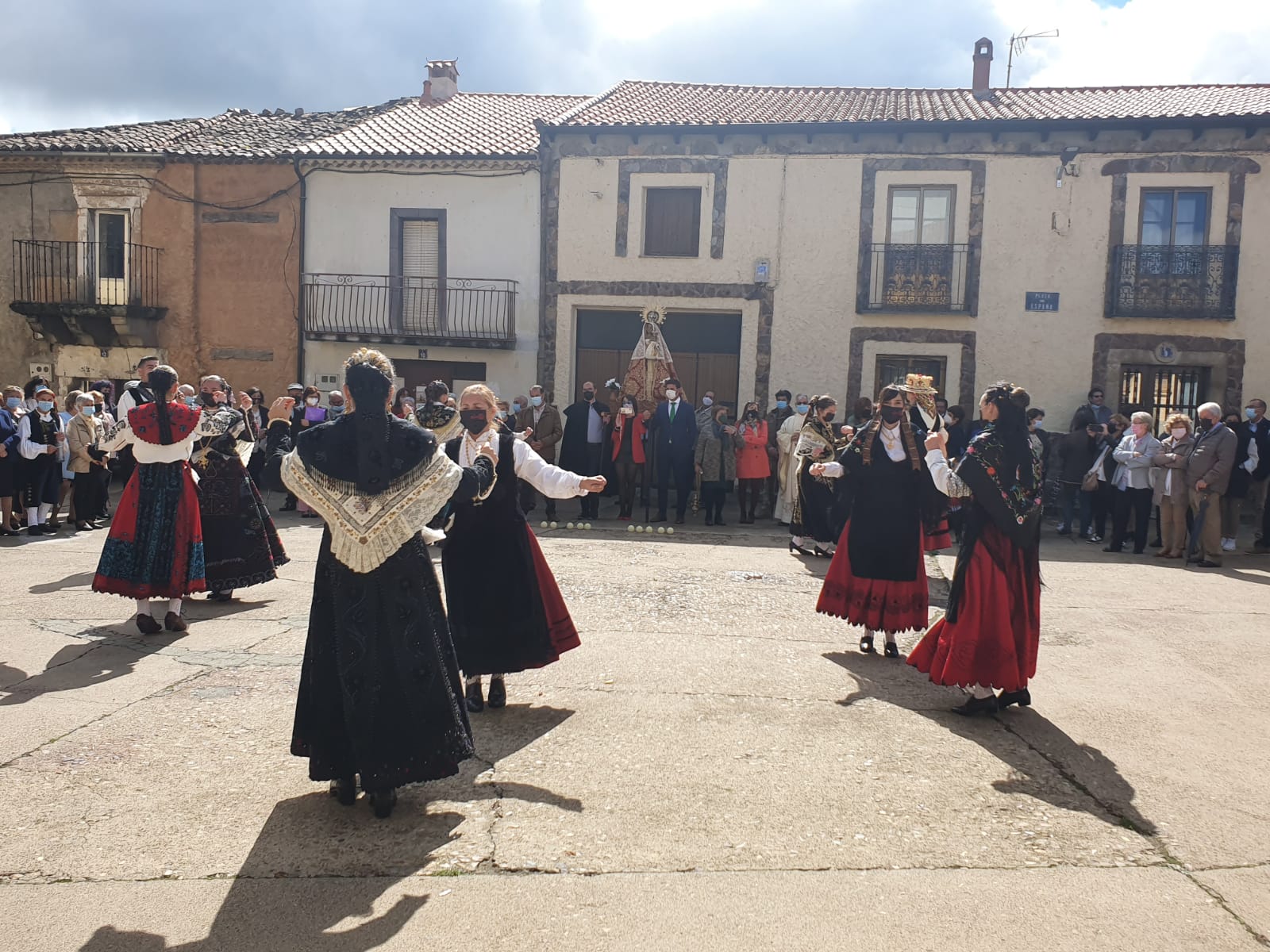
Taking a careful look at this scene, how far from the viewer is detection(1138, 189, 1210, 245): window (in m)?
17.3

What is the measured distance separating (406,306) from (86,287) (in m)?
6.50

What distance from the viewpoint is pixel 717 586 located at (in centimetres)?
923

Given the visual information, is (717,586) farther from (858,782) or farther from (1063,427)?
(1063,427)

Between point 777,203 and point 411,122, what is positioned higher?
point 411,122

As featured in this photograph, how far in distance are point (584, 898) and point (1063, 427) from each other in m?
16.3

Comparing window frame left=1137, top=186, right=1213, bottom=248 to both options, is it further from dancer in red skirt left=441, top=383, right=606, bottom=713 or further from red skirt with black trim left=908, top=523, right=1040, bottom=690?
dancer in red skirt left=441, top=383, right=606, bottom=713

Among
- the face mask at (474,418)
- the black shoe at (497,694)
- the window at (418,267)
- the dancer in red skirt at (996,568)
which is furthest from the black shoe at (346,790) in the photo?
the window at (418,267)

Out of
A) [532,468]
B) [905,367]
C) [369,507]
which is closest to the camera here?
[369,507]

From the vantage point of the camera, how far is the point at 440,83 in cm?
2462

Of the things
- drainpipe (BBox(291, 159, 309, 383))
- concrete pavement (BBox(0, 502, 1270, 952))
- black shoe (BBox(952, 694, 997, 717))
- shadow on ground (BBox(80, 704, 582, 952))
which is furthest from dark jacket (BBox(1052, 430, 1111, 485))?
drainpipe (BBox(291, 159, 309, 383))

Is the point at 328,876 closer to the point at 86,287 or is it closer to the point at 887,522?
the point at 887,522

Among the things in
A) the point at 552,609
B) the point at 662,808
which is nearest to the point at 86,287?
the point at 552,609

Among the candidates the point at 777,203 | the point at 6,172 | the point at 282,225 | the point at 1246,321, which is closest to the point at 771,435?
the point at 777,203

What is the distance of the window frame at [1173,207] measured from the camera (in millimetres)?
17219
